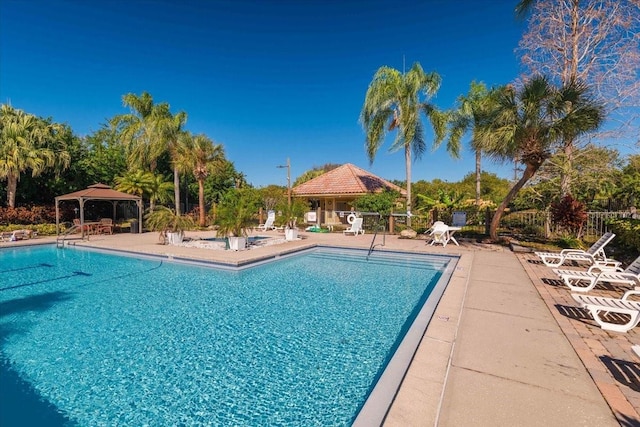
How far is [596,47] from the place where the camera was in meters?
13.9

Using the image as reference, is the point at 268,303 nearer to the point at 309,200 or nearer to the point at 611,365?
the point at 611,365

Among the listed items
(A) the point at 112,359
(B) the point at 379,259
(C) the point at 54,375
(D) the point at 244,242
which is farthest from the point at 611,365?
(D) the point at 244,242

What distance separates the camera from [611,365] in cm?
344

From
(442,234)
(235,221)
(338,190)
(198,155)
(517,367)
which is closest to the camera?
(517,367)

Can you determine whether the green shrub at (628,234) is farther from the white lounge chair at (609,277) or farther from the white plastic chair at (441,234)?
the white plastic chair at (441,234)

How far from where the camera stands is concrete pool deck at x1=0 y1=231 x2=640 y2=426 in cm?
264

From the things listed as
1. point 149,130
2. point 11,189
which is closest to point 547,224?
point 149,130

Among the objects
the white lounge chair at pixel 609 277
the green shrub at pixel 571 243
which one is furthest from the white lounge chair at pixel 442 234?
the white lounge chair at pixel 609 277

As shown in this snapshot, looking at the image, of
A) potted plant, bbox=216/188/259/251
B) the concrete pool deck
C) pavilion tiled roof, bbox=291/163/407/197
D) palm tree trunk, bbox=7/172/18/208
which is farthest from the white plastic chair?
palm tree trunk, bbox=7/172/18/208

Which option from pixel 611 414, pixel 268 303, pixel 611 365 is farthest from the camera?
pixel 268 303

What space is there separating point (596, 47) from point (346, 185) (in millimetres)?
15547

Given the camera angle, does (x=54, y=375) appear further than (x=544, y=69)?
No

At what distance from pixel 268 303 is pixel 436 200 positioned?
14.5 meters

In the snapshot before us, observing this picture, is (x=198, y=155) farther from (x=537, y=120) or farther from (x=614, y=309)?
(x=614, y=309)
